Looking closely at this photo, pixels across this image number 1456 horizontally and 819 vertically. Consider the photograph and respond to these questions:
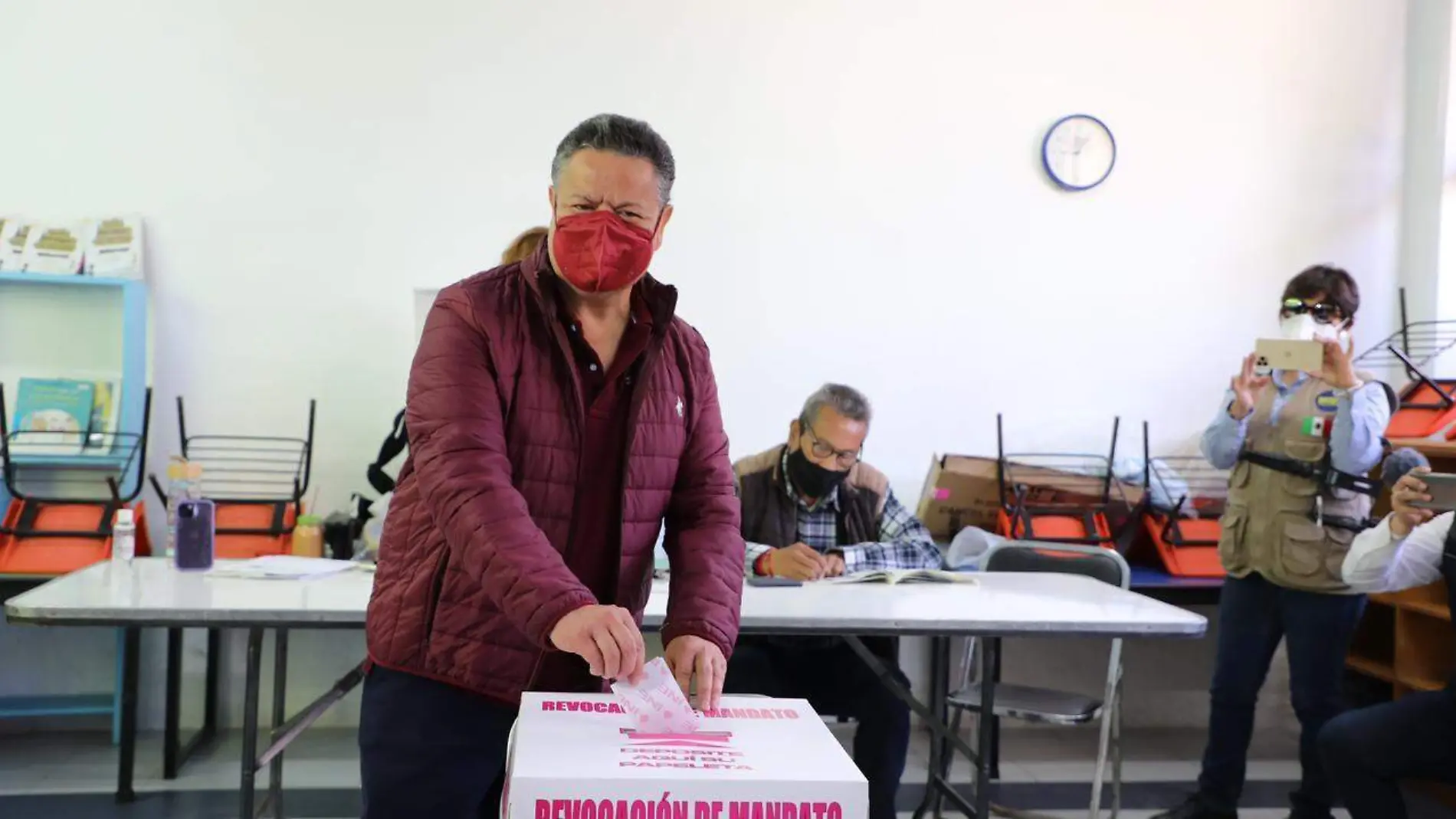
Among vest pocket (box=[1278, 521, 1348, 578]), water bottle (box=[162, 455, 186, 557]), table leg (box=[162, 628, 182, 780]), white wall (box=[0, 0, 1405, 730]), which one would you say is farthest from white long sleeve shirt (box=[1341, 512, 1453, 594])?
table leg (box=[162, 628, 182, 780])

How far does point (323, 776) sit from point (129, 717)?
0.64 metres

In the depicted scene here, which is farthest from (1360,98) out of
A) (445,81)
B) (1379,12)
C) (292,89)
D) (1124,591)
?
(292,89)

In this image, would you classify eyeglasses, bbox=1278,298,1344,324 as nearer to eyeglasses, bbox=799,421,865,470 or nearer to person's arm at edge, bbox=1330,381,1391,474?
person's arm at edge, bbox=1330,381,1391,474

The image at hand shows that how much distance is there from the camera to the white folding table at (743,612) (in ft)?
7.91

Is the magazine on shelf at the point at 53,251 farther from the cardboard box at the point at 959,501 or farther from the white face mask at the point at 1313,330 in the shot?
the white face mask at the point at 1313,330

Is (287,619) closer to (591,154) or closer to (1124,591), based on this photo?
(591,154)

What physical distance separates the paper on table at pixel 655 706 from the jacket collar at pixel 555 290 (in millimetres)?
468

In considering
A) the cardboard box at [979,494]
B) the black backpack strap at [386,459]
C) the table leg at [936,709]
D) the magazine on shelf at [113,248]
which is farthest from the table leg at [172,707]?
the cardboard box at [979,494]

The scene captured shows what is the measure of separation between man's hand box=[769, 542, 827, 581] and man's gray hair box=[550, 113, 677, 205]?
1701 millimetres

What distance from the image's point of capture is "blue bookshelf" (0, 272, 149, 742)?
154 inches

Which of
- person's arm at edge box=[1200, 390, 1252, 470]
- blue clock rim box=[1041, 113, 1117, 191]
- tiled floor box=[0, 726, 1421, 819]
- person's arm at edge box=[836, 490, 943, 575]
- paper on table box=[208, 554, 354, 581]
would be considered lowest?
tiled floor box=[0, 726, 1421, 819]

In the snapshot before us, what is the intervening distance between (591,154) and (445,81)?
3.22m

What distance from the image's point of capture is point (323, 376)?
432 centimetres

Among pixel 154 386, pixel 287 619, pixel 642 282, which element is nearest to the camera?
pixel 642 282
